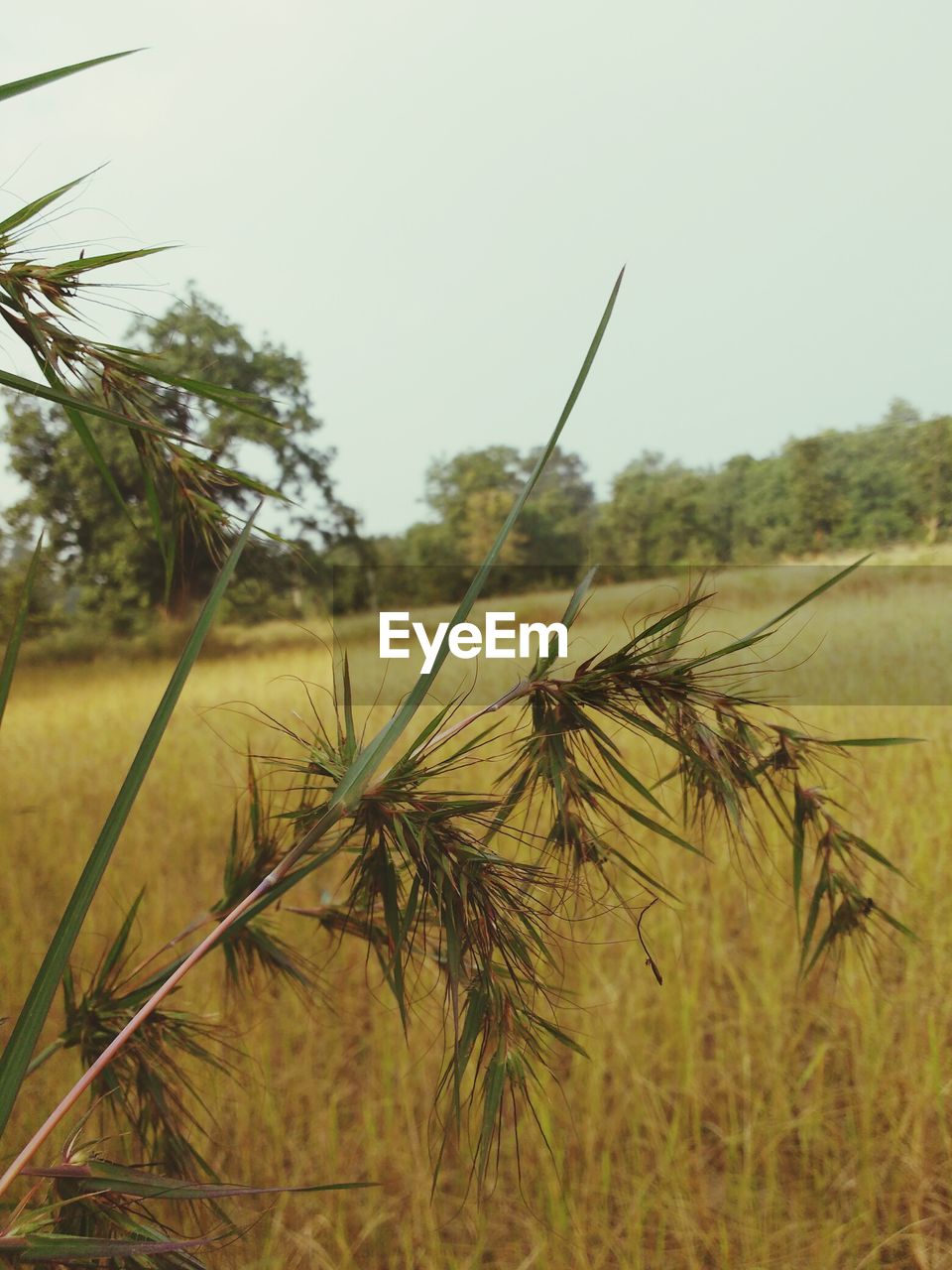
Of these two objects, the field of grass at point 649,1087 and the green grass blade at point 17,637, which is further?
the field of grass at point 649,1087

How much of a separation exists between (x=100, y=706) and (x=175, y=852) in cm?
149

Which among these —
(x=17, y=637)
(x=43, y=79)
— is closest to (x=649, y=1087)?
(x=17, y=637)

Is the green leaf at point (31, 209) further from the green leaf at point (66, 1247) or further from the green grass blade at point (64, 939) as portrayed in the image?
the green leaf at point (66, 1247)

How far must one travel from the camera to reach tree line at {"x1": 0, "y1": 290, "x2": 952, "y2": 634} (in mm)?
3738

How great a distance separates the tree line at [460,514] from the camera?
3738mm

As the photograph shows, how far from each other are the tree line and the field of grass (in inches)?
53.5

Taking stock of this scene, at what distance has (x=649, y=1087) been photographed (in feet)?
5.66

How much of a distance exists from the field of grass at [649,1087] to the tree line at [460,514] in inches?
53.5

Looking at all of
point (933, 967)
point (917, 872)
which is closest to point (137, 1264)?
point (933, 967)

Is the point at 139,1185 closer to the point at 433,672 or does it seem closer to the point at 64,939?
the point at 64,939

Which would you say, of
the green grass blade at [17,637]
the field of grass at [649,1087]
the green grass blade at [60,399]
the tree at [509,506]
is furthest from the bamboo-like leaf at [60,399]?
the tree at [509,506]

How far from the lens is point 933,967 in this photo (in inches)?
75.8

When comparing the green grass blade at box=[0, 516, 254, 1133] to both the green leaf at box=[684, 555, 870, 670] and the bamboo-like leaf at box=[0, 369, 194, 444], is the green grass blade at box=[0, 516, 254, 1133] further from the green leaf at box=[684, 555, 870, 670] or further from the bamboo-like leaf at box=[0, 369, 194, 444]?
the green leaf at box=[684, 555, 870, 670]

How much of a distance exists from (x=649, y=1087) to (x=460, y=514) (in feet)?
12.4
